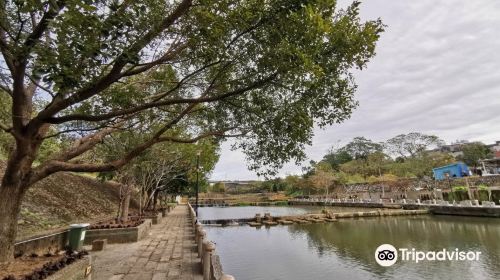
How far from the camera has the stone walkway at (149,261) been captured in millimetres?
8211

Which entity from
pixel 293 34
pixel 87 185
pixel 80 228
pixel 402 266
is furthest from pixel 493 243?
pixel 87 185

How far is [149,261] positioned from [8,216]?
14.9ft

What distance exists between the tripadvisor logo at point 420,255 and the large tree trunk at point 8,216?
15.0m

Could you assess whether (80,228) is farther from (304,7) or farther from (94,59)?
(304,7)

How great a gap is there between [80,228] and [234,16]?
8123mm

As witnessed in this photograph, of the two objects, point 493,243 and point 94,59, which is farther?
point 493,243

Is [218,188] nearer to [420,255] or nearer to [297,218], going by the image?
[297,218]

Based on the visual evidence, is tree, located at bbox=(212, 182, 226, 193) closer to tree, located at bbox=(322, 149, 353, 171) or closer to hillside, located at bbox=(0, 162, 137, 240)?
tree, located at bbox=(322, 149, 353, 171)

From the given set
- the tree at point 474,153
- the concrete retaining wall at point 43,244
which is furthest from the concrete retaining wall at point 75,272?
the tree at point 474,153

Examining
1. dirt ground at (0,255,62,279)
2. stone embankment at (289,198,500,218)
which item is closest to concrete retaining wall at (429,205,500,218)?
stone embankment at (289,198,500,218)

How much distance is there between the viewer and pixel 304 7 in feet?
18.0

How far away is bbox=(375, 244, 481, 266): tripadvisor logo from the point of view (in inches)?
638

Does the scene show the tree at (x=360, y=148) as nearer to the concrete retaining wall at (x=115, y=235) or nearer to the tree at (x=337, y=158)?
the tree at (x=337, y=158)

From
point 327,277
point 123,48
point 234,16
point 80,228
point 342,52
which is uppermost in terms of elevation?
point 234,16
